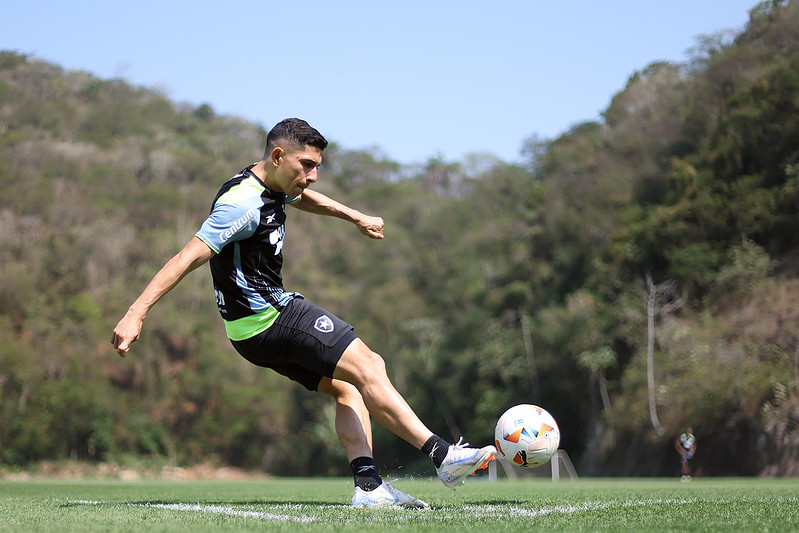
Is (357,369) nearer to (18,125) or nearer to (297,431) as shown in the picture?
(297,431)

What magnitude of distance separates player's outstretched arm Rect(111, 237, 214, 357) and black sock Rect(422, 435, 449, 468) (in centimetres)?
148

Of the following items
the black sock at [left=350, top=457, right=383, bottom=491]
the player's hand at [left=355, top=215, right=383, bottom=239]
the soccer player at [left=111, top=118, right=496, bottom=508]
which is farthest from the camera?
the player's hand at [left=355, top=215, right=383, bottom=239]

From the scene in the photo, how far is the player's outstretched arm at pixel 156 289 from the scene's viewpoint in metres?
4.04

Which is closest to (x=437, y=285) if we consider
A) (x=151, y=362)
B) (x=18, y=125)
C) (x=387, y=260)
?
(x=387, y=260)

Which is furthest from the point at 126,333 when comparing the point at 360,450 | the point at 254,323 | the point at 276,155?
the point at 360,450

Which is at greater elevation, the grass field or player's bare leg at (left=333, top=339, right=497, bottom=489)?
player's bare leg at (left=333, top=339, right=497, bottom=489)

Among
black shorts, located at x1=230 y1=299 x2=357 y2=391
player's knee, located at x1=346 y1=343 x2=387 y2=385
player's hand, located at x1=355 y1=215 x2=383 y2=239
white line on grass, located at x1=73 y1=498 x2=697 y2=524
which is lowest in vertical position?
white line on grass, located at x1=73 y1=498 x2=697 y2=524

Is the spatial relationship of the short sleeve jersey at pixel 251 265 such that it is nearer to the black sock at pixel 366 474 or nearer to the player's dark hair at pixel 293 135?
the player's dark hair at pixel 293 135

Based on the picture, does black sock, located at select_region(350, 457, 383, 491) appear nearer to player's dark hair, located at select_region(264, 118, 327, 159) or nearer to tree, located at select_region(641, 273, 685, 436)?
player's dark hair, located at select_region(264, 118, 327, 159)

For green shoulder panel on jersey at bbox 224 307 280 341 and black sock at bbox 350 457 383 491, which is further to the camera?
black sock at bbox 350 457 383 491

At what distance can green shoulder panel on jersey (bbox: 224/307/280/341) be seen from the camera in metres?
4.69

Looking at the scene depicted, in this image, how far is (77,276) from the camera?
5422cm

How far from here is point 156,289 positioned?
4.21m

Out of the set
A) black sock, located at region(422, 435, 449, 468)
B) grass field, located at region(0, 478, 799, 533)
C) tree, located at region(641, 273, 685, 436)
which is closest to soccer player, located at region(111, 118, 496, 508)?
black sock, located at region(422, 435, 449, 468)
